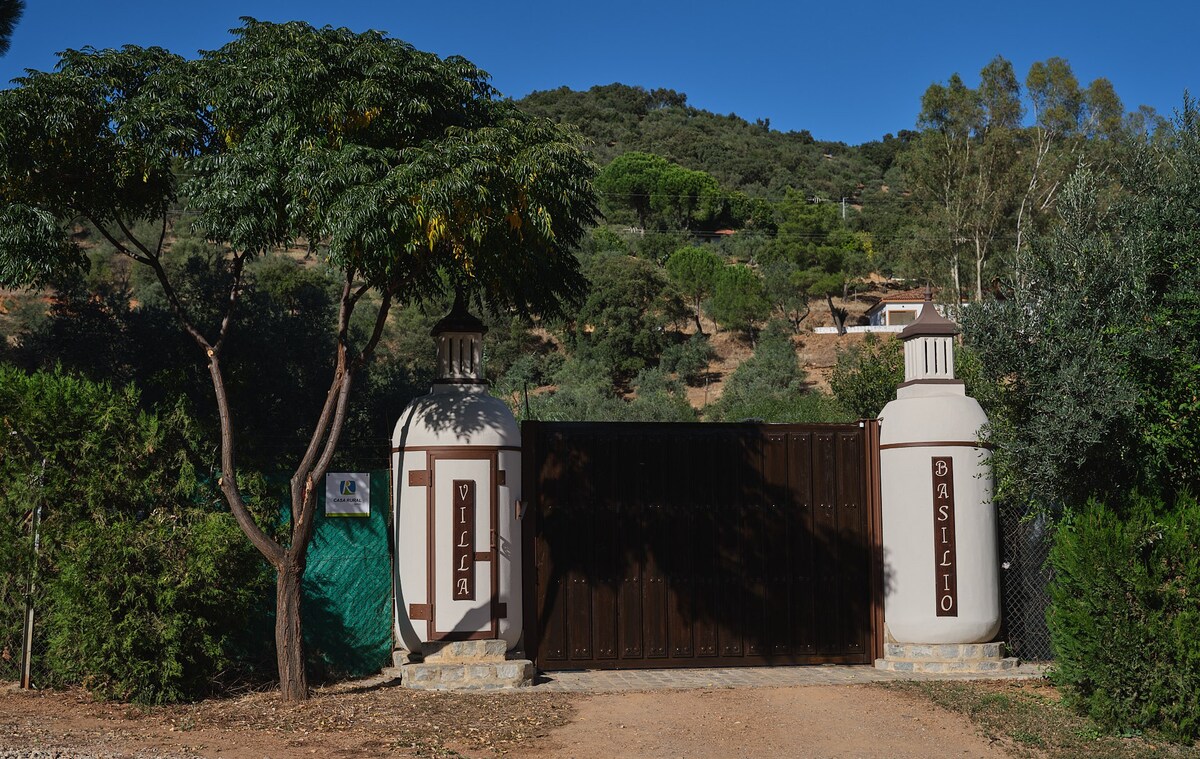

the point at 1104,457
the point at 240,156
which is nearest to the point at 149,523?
the point at 240,156

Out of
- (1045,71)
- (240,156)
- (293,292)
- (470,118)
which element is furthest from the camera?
(1045,71)

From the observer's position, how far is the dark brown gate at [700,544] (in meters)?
11.1

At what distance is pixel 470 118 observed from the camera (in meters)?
10.5

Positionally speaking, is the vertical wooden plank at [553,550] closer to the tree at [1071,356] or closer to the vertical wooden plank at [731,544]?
the vertical wooden plank at [731,544]

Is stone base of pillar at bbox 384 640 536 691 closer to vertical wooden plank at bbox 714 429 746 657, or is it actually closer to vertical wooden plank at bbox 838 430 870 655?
vertical wooden plank at bbox 714 429 746 657

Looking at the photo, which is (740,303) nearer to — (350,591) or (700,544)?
(700,544)

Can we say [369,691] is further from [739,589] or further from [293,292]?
[293,292]

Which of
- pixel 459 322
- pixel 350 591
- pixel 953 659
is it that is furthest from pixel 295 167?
pixel 953 659

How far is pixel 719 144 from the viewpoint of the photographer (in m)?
94.7

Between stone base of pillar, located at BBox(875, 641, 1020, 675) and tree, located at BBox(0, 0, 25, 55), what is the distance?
13843 mm

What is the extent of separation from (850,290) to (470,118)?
171 ft

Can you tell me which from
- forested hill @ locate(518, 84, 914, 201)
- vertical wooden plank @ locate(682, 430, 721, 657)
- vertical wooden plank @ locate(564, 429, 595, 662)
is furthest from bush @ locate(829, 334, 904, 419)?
forested hill @ locate(518, 84, 914, 201)

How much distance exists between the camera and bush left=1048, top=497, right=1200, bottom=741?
8047 millimetres

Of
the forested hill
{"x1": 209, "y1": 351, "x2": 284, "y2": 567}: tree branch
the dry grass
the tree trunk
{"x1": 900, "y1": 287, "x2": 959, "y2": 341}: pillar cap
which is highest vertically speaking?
the forested hill
